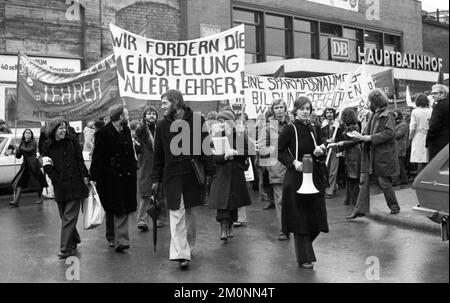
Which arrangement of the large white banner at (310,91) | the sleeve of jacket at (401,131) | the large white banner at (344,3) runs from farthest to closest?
the large white banner at (344,3), the large white banner at (310,91), the sleeve of jacket at (401,131)

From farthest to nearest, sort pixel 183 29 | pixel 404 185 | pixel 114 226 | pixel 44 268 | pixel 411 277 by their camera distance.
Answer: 1. pixel 183 29
2. pixel 404 185
3. pixel 114 226
4. pixel 44 268
5. pixel 411 277

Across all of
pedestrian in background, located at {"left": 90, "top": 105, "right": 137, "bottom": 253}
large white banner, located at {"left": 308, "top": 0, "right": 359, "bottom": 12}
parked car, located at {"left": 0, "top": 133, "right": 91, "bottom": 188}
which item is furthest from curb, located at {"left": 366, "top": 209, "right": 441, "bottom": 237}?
large white banner, located at {"left": 308, "top": 0, "right": 359, "bottom": 12}

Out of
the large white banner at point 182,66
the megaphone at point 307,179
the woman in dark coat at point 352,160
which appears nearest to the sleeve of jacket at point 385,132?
the woman in dark coat at point 352,160

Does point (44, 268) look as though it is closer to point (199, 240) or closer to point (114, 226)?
point (114, 226)

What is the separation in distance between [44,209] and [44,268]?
201 inches

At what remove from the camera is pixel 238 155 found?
26.5 feet

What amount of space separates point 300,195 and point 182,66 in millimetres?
5000

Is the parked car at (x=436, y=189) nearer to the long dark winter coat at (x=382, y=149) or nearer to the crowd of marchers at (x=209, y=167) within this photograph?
the crowd of marchers at (x=209, y=167)

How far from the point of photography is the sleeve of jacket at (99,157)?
7336mm

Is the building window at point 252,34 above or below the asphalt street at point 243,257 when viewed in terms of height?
above

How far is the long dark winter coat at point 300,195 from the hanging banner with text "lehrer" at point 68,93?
544 centimetres

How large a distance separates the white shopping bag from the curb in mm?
4189

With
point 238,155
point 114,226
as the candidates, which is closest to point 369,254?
point 238,155

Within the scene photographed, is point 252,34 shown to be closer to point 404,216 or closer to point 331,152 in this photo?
point 331,152
